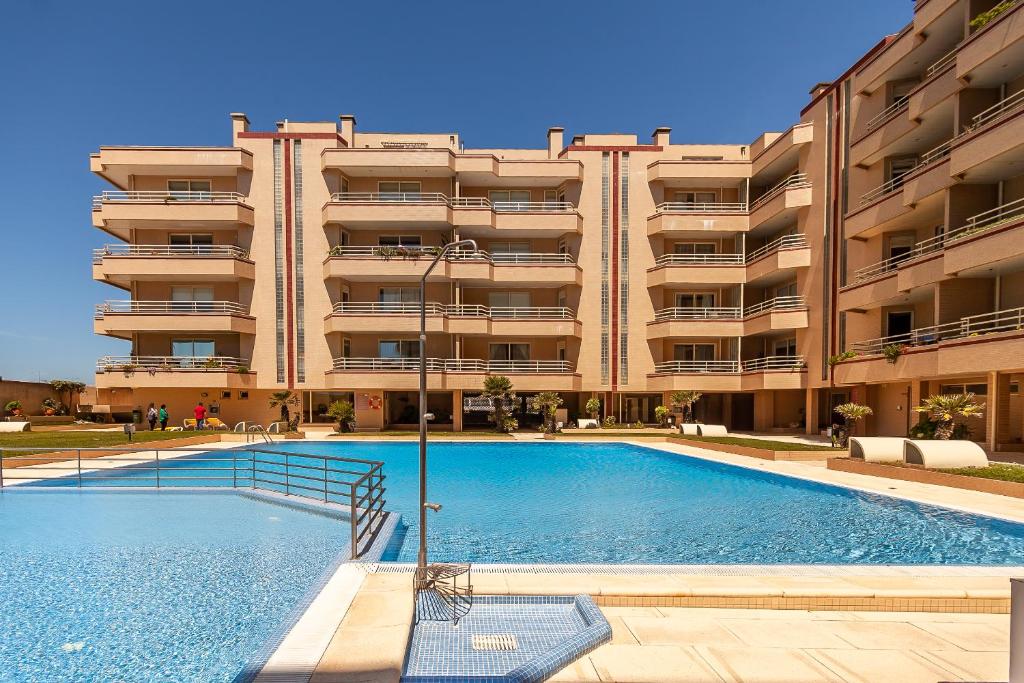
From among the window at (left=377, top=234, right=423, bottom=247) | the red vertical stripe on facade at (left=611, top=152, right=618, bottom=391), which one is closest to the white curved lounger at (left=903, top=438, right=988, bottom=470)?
the red vertical stripe on facade at (left=611, top=152, right=618, bottom=391)

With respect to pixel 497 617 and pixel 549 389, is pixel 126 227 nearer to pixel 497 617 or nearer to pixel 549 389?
pixel 549 389

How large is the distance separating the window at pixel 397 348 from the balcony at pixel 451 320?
172 cm

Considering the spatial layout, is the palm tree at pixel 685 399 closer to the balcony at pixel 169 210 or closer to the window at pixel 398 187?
the window at pixel 398 187

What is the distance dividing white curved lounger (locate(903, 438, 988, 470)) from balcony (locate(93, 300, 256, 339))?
32.5 meters

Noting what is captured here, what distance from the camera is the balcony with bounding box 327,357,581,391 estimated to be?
28047mm

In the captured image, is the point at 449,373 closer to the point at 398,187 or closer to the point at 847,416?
the point at 398,187

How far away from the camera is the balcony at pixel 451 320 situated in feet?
93.8

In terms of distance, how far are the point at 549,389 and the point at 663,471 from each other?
40.0 feet

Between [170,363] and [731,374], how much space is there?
34081 mm

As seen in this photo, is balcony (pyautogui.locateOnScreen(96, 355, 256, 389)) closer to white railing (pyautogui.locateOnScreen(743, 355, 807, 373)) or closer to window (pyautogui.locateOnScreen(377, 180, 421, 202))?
window (pyautogui.locateOnScreen(377, 180, 421, 202))

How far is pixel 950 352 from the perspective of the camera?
17781 mm


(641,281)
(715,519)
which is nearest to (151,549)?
(715,519)

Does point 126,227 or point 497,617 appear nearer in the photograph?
point 497,617

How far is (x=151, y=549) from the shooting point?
8.69 metres
